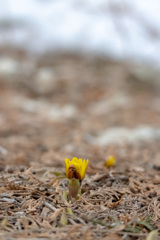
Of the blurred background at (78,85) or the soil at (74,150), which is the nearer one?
the soil at (74,150)

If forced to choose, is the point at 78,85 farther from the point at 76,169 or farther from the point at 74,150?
the point at 76,169

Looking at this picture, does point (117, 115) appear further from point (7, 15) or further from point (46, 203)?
point (7, 15)

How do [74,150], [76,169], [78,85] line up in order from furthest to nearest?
[78,85] → [74,150] → [76,169]

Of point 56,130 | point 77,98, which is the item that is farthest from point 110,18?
point 56,130

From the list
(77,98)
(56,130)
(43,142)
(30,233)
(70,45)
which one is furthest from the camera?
(70,45)

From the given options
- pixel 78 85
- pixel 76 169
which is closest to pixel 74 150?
pixel 76 169
